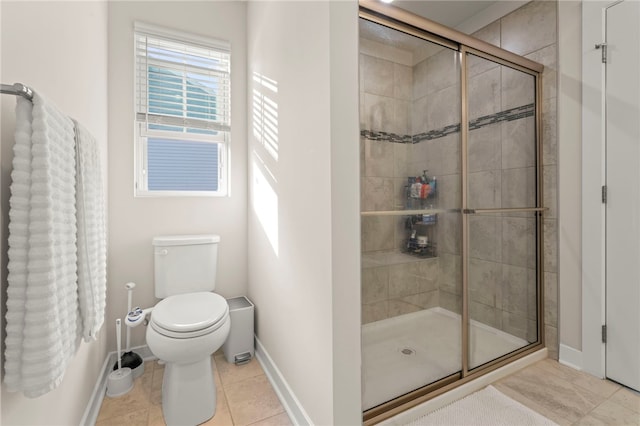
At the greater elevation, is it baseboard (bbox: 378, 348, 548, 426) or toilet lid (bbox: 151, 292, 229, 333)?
toilet lid (bbox: 151, 292, 229, 333)

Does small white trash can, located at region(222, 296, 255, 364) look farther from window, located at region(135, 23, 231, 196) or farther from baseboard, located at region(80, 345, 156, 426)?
window, located at region(135, 23, 231, 196)

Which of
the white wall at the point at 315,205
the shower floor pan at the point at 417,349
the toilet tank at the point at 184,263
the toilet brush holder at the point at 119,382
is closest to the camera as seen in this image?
the white wall at the point at 315,205

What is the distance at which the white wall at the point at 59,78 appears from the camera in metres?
0.77

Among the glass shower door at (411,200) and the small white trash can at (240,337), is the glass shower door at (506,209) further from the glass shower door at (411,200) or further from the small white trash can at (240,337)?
the small white trash can at (240,337)

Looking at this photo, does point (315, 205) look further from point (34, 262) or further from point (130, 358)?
point (130, 358)

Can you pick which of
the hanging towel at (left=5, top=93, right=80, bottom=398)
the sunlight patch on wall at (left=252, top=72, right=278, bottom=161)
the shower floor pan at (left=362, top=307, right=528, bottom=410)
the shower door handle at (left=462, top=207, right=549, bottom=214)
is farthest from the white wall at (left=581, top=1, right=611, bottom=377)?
the hanging towel at (left=5, top=93, right=80, bottom=398)

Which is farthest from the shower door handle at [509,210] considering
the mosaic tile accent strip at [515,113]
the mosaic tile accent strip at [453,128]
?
the mosaic tile accent strip at [515,113]

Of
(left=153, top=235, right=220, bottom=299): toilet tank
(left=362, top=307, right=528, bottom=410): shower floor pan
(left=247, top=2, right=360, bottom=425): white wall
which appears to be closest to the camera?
(left=247, top=2, right=360, bottom=425): white wall

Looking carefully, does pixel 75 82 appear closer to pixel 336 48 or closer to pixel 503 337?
pixel 336 48

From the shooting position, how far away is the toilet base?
1.40 metres

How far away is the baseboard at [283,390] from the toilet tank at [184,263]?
0.58 metres

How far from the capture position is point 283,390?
5.08ft

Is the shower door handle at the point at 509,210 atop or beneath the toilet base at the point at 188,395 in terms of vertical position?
atop

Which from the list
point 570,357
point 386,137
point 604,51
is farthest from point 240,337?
point 604,51
